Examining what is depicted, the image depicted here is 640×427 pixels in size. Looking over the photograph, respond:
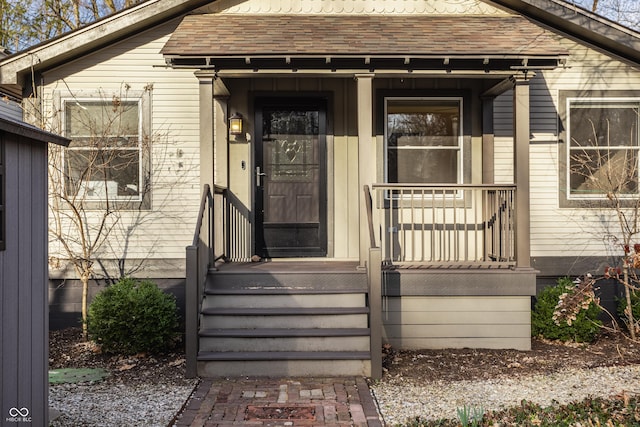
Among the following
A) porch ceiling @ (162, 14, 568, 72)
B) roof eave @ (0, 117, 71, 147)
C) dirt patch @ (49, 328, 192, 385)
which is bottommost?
dirt patch @ (49, 328, 192, 385)

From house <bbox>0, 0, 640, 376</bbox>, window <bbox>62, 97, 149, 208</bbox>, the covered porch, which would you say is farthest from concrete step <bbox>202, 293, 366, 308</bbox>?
window <bbox>62, 97, 149, 208</bbox>

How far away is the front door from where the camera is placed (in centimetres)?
793

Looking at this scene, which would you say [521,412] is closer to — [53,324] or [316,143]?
[316,143]

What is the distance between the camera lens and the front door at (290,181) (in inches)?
312

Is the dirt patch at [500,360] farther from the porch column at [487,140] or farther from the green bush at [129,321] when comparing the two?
the green bush at [129,321]

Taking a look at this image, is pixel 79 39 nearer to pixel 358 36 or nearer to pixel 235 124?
pixel 235 124

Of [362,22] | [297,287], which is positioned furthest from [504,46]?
[297,287]

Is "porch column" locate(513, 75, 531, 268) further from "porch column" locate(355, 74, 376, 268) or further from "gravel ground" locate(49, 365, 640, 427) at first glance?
"porch column" locate(355, 74, 376, 268)

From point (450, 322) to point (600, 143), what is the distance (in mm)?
3337

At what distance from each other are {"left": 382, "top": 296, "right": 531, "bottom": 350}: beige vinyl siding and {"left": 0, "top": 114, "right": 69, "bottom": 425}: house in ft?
12.6

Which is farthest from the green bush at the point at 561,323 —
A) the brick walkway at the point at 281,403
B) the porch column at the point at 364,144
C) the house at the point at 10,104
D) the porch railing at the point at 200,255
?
the house at the point at 10,104

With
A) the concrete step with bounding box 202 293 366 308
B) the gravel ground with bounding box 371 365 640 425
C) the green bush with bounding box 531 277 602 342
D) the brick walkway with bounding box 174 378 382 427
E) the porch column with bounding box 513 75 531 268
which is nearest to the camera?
the brick walkway with bounding box 174 378 382 427

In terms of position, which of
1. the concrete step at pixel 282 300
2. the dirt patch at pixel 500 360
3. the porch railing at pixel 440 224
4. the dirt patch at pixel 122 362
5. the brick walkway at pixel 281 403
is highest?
the porch railing at pixel 440 224

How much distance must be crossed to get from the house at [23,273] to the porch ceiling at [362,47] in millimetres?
2846
